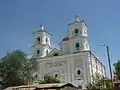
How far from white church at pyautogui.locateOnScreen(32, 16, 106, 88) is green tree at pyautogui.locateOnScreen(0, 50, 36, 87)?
1184 centimetres

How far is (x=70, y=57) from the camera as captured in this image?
5938cm

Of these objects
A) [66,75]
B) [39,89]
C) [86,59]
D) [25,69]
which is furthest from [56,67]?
[39,89]

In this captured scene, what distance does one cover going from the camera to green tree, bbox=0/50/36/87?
4700 centimetres

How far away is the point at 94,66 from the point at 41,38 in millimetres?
15505

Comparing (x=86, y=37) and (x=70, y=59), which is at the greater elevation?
(x=86, y=37)

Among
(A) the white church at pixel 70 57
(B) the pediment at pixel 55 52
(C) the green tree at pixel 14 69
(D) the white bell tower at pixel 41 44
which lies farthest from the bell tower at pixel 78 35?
(C) the green tree at pixel 14 69

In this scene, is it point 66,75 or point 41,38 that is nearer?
point 66,75

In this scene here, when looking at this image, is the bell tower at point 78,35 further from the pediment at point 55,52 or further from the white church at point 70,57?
the pediment at point 55,52

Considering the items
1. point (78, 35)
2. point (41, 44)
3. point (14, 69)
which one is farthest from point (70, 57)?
point (14, 69)

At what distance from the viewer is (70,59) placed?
59.2 metres

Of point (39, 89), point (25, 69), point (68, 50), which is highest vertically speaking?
point (68, 50)

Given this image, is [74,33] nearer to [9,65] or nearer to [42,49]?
[42,49]

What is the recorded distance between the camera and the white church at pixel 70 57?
57.4 m

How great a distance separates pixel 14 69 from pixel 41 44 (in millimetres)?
18838
